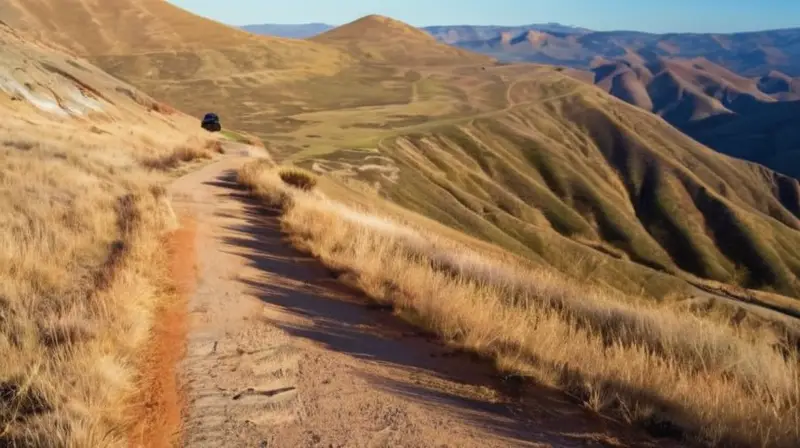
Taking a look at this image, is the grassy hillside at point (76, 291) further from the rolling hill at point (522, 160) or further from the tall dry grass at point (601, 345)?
the rolling hill at point (522, 160)

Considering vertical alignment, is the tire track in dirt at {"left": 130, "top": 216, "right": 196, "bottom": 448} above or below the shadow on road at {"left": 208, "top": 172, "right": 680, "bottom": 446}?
above

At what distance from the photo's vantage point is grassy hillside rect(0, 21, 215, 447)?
4.67 m

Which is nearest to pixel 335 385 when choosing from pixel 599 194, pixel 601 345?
pixel 601 345

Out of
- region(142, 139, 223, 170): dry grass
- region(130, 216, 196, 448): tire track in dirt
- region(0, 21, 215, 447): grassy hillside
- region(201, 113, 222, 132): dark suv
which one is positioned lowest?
region(201, 113, 222, 132): dark suv

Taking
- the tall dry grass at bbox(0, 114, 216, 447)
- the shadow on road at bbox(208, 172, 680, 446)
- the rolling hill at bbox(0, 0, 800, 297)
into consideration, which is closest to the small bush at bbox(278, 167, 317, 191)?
the tall dry grass at bbox(0, 114, 216, 447)

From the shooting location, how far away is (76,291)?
24.0 ft

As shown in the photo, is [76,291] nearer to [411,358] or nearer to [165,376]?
[165,376]

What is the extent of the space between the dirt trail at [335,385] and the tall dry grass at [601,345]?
0.36 m

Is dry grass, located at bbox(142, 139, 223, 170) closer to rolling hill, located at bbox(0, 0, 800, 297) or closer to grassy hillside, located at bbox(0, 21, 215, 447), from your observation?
grassy hillside, located at bbox(0, 21, 215, 447)

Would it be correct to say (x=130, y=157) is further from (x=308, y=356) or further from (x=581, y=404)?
(x=581, y=404)

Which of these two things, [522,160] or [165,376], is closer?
[165,376]

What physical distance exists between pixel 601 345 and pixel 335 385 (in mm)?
3476

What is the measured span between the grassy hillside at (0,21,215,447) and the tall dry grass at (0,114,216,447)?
14 mm

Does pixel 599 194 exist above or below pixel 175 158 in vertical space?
below
